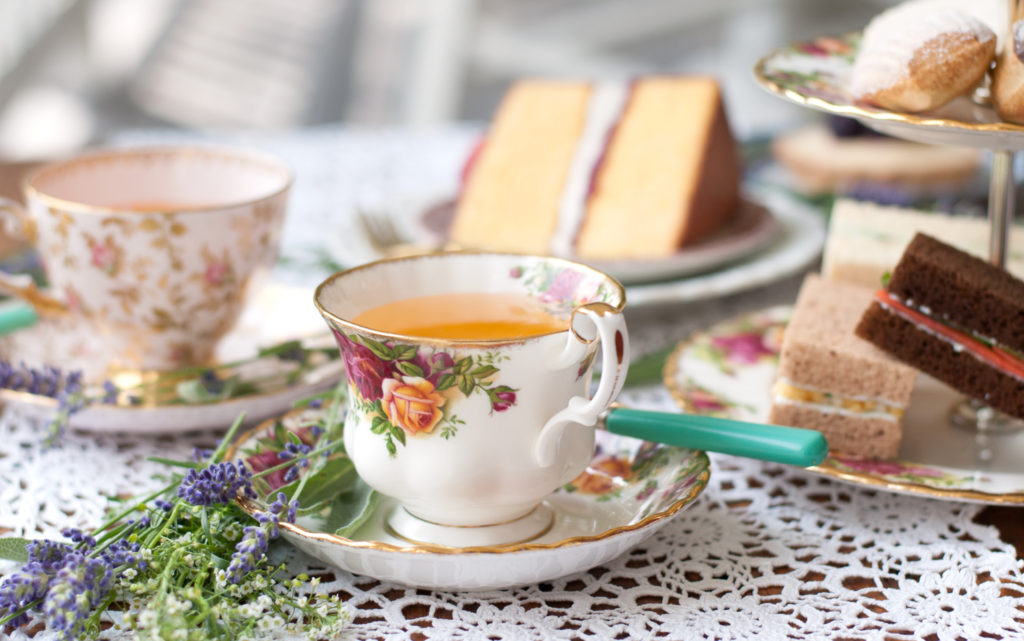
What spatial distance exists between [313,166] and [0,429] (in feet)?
3.53

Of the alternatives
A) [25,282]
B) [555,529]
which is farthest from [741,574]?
[25,282]

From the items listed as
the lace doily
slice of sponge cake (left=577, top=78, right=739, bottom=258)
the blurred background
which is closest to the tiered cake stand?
the lace doily

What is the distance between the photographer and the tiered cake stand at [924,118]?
2.67 feet

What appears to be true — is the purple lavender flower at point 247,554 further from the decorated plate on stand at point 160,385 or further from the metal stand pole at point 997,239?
the metal stand pole at point 997,239

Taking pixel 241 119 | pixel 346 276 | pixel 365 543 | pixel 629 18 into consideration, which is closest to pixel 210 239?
pixel 346 276

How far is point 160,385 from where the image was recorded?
1.03 meters

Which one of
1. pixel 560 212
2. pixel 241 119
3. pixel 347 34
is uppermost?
pixel 560 212

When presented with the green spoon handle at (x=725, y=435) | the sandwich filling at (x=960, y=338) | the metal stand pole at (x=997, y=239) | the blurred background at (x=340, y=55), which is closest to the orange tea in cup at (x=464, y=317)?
the green spoon handle at (x=725, y=435)

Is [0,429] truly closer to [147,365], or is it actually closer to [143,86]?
[147,365]

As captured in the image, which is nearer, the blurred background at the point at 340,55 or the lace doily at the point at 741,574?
the lace doily at the point at 741,574

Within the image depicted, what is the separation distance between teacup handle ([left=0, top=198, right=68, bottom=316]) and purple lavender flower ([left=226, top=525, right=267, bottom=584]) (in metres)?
0.53

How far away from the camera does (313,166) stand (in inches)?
78.7

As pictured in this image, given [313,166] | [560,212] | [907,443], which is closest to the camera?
[907,443]

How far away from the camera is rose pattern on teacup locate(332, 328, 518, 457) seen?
703 mm
